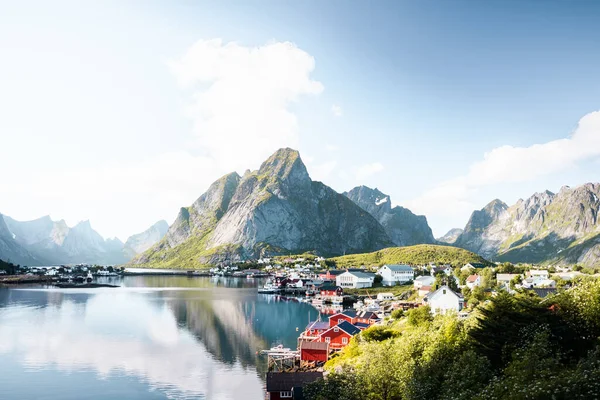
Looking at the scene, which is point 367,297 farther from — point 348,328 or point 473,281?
point 348,328

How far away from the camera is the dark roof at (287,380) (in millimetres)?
Result: 34125

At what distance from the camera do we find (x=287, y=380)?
34719mm

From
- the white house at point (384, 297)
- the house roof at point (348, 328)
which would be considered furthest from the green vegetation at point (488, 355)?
the white house at point (384, 297)

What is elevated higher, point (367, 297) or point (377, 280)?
point (377, 280)

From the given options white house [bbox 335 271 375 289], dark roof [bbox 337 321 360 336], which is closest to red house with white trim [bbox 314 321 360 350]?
dark roof [bbox 337 321 360 336]

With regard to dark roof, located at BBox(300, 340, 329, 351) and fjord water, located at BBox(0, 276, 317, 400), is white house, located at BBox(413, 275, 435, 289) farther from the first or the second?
dark roof, located at BBox(300, 340, 329, 351)

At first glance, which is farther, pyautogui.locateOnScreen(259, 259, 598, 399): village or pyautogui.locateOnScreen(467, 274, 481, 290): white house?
pyautogui.locateOnScreen(467, 274, 481, 290): white house

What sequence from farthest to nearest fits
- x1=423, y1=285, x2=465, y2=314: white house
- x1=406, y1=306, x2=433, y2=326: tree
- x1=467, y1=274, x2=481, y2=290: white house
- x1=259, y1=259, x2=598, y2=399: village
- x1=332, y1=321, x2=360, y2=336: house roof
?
x1=467, y1=274, x2=481, y2=290: white house, x1=423, y1=285, x2=465, y2=314: white house, x1=332, y1=321, x2=360, y2=336: house roof, x1=406, y1=306, x2=433, y2=326: tree, x1=259, y1=259, x2=598, y2=399: village

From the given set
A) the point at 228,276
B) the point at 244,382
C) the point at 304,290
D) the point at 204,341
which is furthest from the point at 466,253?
the point at 244,382

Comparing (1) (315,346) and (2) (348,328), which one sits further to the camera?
(2) (348,328)

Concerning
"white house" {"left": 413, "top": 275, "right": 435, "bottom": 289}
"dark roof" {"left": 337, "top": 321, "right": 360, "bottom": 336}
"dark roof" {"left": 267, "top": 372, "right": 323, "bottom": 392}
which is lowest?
"dark roof" {"left": 267, "top": 372, "right": 323, "bottom": 392}

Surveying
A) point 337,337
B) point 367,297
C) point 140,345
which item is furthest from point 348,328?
point 367,297

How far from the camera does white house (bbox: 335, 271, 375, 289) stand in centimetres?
12525

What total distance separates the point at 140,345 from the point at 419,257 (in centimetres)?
13430
